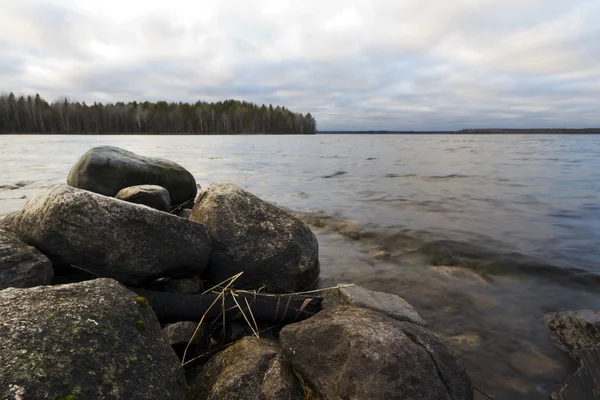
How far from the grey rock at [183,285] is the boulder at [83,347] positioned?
133 cm

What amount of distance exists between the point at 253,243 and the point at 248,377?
2.22 metres

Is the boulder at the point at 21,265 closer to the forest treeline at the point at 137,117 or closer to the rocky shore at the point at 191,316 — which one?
the rocky shore at the point at 191,316

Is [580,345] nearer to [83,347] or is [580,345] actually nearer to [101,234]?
[83,347]

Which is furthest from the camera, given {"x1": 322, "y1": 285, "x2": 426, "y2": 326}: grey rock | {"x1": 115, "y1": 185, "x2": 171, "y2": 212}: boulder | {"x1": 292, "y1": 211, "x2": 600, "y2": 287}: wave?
{"x1": 292, "y1": 211, "x2": 600, "y2": 287}: wave

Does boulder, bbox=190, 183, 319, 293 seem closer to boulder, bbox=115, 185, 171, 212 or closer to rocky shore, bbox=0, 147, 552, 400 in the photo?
rocky shore, bbox=0, 147, 552, 400

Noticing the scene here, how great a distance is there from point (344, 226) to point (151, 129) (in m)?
119

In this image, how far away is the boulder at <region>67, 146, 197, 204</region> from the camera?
741 cm

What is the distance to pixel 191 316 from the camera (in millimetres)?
3742

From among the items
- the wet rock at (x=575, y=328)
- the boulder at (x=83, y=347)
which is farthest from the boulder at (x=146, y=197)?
the wet rock at (x=575, y=328)

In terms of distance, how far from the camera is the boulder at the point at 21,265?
310cm

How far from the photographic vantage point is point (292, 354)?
111 inches

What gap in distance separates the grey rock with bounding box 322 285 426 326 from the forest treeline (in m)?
120

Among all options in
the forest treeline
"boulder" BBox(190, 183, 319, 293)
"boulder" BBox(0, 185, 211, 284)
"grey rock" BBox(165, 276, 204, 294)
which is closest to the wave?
A: "boulder" BBox(190, 183, 319, 293)

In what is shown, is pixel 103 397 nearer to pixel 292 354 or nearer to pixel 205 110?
pixel 292 354
